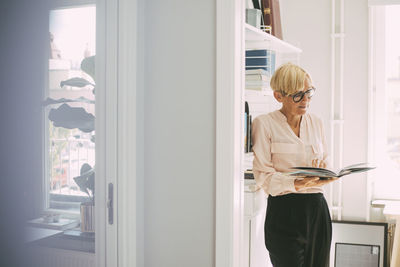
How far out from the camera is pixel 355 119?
3055 mm

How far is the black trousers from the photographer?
81.8 inches

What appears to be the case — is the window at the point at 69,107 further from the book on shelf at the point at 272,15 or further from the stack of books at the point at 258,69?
the book on shelf at the point at 272,15

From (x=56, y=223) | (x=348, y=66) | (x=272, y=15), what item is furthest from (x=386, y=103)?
(x=56, y=223)

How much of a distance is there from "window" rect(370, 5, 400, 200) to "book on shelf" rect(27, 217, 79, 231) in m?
2.34

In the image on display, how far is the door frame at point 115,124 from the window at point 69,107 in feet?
0.12

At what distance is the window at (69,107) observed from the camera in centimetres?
129

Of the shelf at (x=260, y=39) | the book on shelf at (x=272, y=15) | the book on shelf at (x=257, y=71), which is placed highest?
the book on shelf at (x=272, y=15)

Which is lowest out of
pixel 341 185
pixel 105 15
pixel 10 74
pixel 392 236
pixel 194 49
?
pixel 392 236

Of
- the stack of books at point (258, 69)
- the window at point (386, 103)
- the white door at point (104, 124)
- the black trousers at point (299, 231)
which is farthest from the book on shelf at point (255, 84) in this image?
the window at point (386, 103)

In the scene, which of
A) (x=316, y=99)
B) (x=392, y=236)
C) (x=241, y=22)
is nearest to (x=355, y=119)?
(x=316, y=99)

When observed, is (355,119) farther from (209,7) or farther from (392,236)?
(209,7)

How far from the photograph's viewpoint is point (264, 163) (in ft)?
6.77

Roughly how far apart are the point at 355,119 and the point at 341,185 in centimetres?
49

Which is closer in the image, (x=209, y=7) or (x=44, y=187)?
(x=44, y=187)
